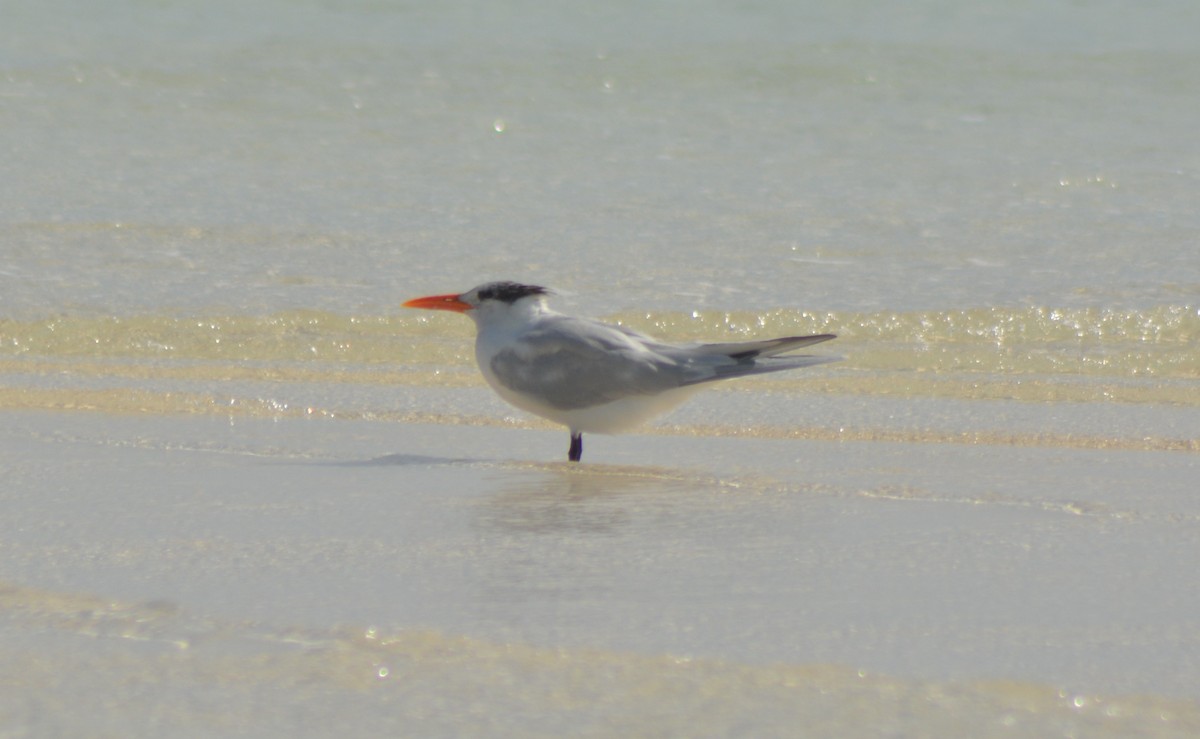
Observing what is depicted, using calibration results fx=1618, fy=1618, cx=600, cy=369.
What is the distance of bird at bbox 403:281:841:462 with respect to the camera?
404 centimetres

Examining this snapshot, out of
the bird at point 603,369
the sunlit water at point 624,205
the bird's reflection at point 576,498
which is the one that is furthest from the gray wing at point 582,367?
the sunlit water at point 624,205

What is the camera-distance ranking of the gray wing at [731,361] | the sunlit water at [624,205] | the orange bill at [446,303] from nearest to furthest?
the gray wing at [731,361] < the orange bill at [446,303] < the sunlit water at [624,205]

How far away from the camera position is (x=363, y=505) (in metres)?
3.19

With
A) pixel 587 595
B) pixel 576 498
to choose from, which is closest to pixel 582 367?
pixel 576 498

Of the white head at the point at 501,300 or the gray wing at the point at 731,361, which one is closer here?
the gray wing at the point at 731,361

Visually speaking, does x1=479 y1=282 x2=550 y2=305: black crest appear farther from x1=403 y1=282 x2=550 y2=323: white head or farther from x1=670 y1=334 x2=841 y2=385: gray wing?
x1=670 y1=334 x2=841 y2=385: gray wing

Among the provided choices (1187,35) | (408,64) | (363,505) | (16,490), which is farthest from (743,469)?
(1187,35)

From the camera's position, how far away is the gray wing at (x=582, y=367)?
13.3 feet

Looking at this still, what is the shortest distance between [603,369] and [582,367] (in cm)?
5

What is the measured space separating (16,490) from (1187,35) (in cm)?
1205

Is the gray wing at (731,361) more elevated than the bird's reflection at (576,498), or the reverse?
the gray wing at (731,361)

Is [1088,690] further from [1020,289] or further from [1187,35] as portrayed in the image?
[1187,35]

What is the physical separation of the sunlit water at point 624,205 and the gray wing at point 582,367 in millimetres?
405

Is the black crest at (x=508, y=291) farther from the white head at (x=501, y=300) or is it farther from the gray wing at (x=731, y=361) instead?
the gray wing at (x=731, y=361)
